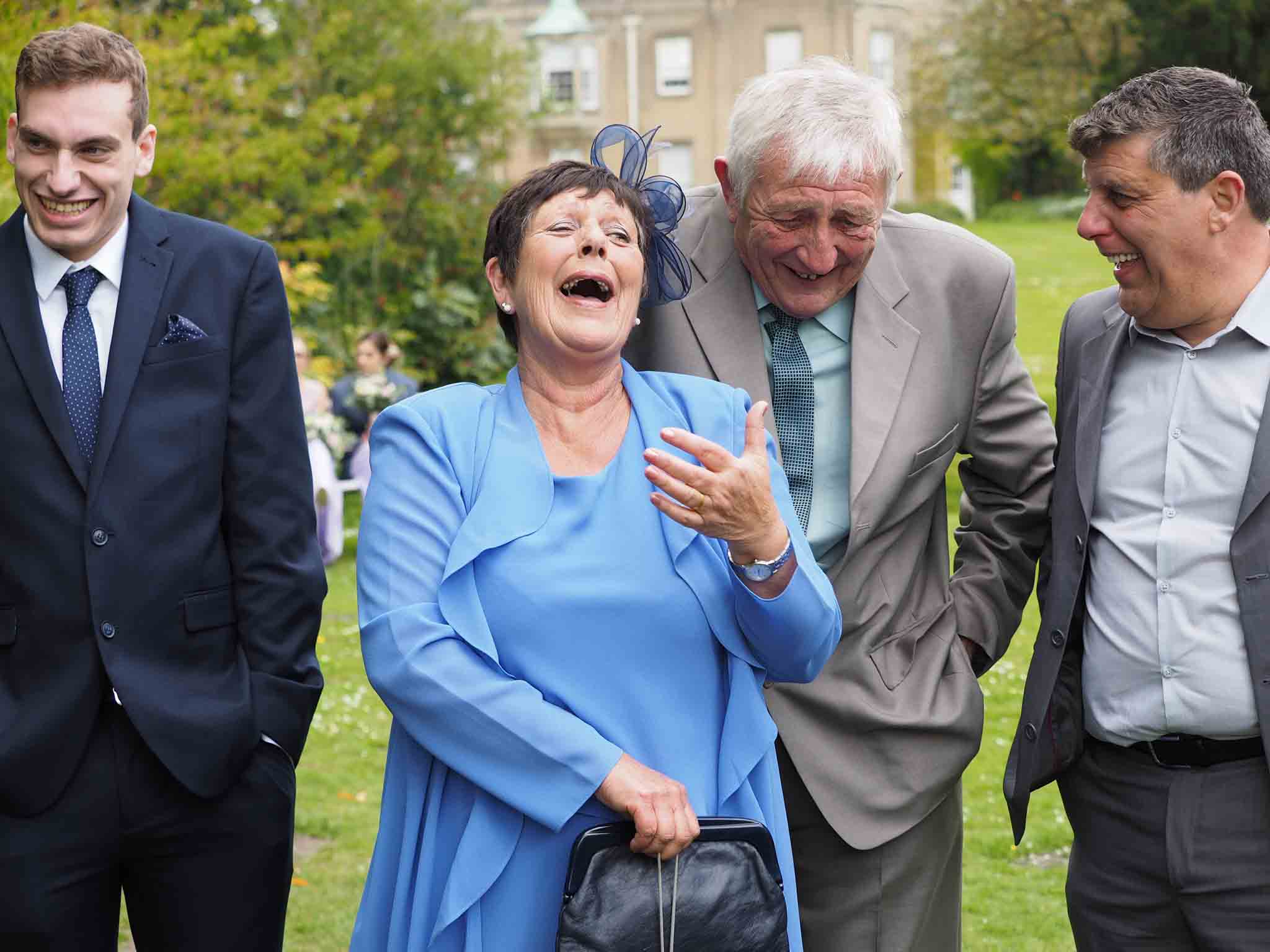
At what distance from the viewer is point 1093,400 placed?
11.7 feet

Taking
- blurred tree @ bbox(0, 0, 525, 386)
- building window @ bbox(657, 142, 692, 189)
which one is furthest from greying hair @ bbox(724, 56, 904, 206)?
building window @ bbox(657, 142, 692, 189)

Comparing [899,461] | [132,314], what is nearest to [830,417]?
[899,461]

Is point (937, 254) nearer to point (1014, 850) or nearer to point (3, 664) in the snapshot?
point (3, 664)

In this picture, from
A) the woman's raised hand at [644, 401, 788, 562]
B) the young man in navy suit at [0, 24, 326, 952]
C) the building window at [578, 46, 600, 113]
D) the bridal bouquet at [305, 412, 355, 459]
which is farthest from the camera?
the building window at [578, 46, 600, 113]

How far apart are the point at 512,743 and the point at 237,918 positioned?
3.42 feet

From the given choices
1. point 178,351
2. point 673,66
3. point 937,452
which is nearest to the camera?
point 178,351

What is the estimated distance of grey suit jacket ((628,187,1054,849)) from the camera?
353 centimetres

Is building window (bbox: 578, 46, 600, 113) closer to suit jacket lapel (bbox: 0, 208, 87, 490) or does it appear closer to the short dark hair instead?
suit jacket lapel (bbox: 0, 208, 87, 490)

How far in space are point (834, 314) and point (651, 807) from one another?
1403 millimetres

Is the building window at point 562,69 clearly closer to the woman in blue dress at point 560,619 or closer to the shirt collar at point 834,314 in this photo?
the shirt collar at point 834,314

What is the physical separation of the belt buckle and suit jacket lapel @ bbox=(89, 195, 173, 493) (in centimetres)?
227

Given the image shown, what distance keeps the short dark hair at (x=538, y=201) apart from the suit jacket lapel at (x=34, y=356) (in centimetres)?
92

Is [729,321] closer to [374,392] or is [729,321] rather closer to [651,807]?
[651,807]

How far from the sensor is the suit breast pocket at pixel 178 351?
3324 millimetres
